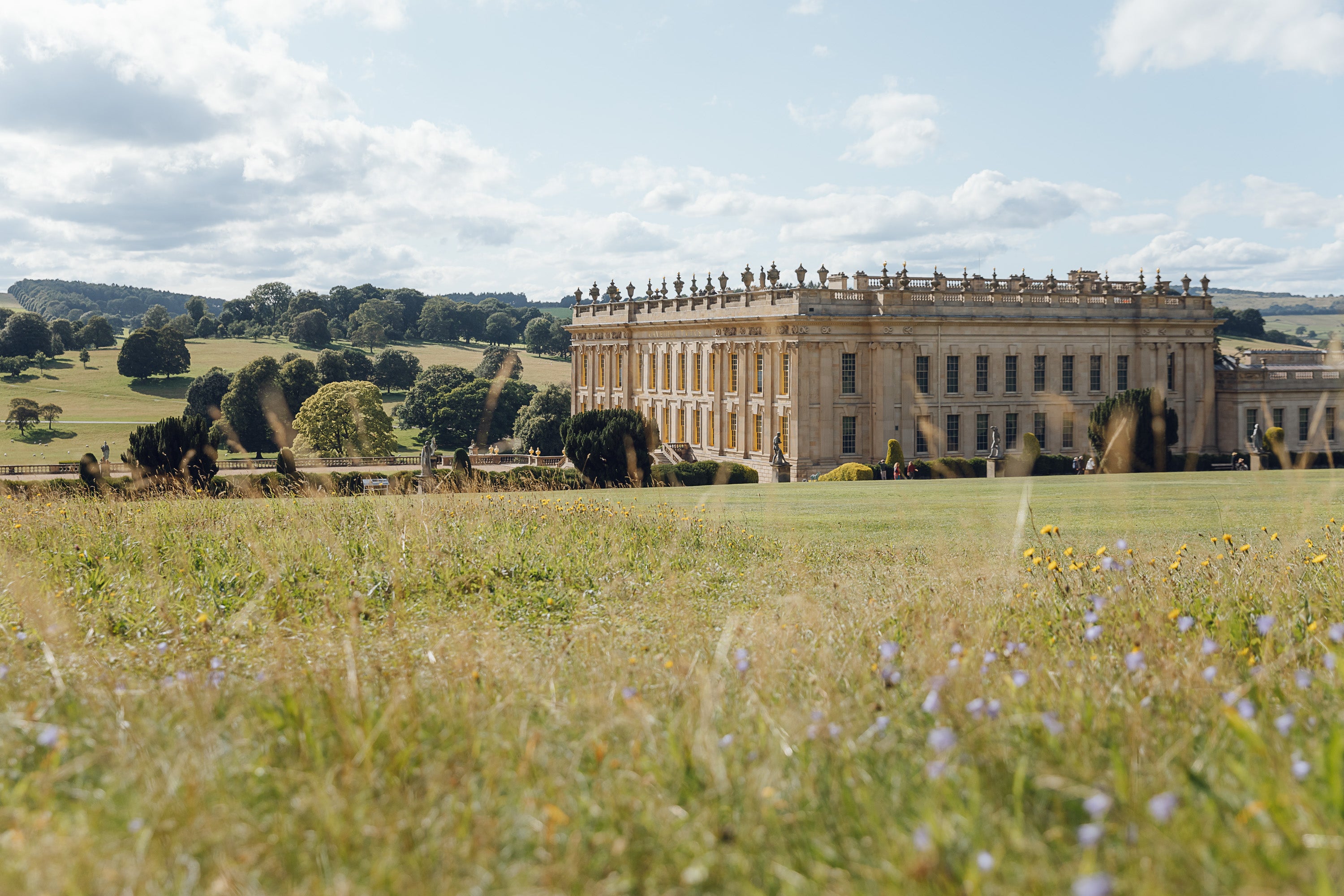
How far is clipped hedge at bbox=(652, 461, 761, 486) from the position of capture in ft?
155

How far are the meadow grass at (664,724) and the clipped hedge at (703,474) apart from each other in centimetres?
3606

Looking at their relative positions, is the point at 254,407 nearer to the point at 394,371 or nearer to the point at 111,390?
the point at 111,390

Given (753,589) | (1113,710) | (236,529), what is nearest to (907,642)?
(1113,710)

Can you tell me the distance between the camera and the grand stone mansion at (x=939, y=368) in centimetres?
5994

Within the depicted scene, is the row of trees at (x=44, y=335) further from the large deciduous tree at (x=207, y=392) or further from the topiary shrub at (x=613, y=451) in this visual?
the topiary shrub at (x=613, y=451)

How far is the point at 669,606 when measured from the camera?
28.4 ft

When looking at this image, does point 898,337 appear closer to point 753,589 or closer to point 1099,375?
point 1099,375

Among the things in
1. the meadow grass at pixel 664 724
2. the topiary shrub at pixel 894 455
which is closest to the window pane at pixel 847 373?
the topiary shrub at pixel 894 455

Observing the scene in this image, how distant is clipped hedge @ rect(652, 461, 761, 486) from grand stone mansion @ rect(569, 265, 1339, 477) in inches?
287

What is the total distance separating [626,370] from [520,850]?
73.3 metres

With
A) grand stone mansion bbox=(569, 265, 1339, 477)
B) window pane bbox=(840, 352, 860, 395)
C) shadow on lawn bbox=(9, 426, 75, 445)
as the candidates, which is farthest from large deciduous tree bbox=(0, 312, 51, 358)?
window pane bbox=(840, 352, 860, 395)

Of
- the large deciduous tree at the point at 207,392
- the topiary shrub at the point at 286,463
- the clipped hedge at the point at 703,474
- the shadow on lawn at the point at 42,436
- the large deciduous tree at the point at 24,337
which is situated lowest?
the shadow on lawn at the point at 42,436

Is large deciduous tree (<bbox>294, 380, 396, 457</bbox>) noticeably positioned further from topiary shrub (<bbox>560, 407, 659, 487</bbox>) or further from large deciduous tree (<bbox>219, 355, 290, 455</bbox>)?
topiary shrub (<bbox>560, 407, 659, 487</bbox>)

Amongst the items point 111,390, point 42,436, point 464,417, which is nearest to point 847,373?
point 464,417
